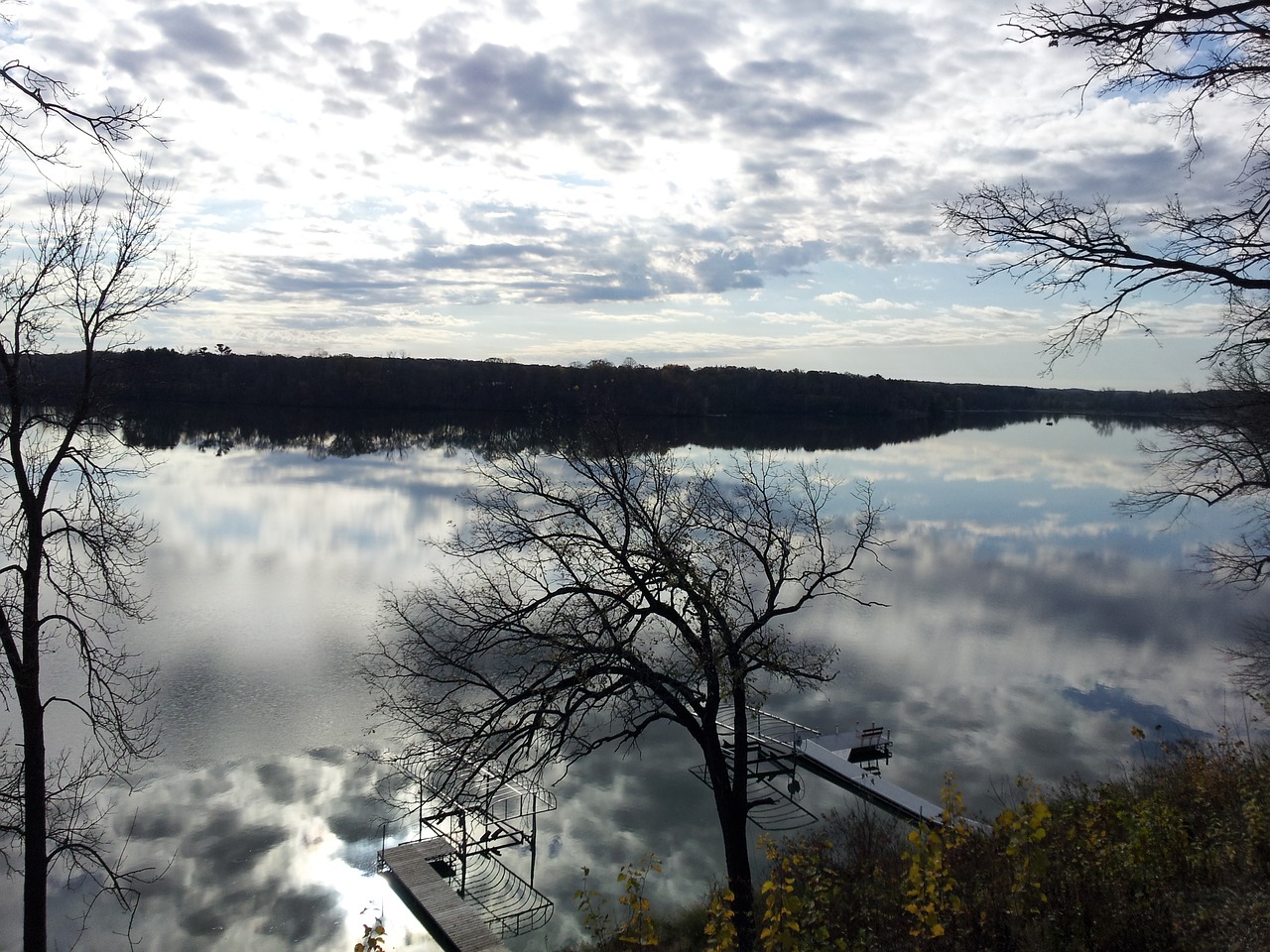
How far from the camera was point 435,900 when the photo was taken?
12.8 metres

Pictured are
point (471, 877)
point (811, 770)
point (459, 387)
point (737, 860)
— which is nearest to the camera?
point (737, 860)

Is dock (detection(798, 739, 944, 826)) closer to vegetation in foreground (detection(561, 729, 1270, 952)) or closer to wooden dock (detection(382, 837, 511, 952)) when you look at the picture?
vegetation in foreground (detection(561, 729, 1270, 952))

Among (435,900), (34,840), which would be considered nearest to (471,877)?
(435,900)

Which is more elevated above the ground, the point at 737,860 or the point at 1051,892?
the point at 1051,892

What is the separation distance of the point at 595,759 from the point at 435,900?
4.94m

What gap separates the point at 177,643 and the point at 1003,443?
296 ft

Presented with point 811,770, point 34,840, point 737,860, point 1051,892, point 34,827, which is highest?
point 1051,892

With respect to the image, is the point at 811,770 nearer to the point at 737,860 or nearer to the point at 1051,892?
the point at 737,860

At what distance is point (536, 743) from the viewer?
16.1 m

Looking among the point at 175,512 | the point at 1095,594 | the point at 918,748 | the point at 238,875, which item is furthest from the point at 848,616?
the point at 175,512

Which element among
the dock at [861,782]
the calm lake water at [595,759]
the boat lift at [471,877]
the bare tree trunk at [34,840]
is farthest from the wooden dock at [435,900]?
the dock at [861,782]

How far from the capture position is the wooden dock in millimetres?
11984

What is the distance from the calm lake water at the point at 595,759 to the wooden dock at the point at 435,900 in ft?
0.96

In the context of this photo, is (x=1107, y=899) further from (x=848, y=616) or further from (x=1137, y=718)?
(x=848, y=616)
